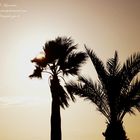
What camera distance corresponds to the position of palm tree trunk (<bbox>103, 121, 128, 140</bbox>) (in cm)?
1811

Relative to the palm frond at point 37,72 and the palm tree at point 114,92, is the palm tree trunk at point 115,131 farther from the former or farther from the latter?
the palm frond at point 37,72

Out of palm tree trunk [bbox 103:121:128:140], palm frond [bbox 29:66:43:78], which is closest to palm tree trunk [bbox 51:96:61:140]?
palm frond [bbox 29:66:43:78]

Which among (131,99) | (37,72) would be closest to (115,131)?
(131,99)

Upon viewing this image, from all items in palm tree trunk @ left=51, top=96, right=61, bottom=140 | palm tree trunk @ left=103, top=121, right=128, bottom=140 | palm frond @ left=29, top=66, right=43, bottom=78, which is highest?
palm frond @ left=29, top=66, right=43, bottom=78

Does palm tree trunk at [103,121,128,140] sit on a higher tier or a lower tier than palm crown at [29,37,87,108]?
lower

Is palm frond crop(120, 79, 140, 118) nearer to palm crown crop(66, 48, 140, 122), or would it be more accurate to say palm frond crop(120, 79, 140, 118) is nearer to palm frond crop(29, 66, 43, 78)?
palm crown crop(66, 48, 140, 122)

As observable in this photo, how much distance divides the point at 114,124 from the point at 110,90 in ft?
5.16

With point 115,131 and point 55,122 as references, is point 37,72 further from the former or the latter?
point 115,131

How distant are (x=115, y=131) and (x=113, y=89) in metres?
1.91

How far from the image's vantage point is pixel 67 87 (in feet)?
64.5

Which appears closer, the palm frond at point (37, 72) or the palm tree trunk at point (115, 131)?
the palm tree trunk at point (115, 131)

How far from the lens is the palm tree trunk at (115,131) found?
18.1 metres

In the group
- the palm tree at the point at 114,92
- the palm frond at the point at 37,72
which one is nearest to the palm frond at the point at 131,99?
the palm tree at the point at 114,92

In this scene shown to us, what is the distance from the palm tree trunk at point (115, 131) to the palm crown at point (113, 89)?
27 centimetres
